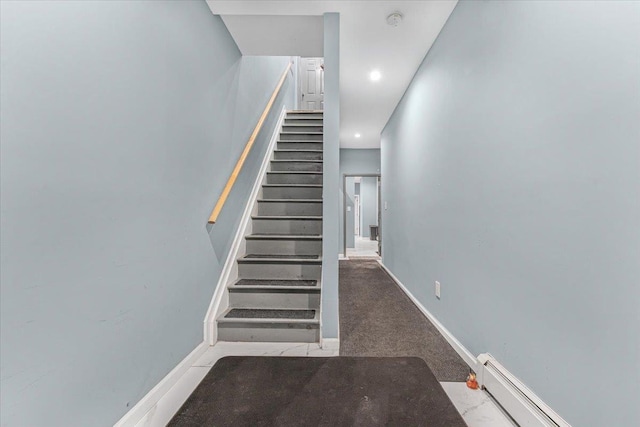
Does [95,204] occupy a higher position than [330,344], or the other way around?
[95,204]

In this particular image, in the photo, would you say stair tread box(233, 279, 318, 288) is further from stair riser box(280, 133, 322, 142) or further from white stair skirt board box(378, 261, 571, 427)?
stair riser box(280, 133, 322, 142)

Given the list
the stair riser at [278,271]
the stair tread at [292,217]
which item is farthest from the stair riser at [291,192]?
the stair riser at [278,271]

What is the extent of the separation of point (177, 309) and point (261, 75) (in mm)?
3115

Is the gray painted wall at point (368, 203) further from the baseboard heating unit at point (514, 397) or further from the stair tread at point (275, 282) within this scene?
the baseboard heating unit at point (514, 397)

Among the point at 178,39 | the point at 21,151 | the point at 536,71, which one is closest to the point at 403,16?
the point at 536,71

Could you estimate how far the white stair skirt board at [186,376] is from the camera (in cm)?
125

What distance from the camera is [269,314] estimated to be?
2127 millimetres

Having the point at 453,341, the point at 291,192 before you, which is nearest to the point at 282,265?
the point at 291,192

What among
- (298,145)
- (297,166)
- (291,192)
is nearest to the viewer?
(291,192)

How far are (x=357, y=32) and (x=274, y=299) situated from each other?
244 cm

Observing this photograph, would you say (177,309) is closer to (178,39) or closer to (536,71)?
(178,39)

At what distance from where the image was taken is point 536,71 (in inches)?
47.6

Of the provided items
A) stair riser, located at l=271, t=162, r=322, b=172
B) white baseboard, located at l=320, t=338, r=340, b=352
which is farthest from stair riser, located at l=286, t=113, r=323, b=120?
white baseboard, located at l=320, t=338, r=340, b=352

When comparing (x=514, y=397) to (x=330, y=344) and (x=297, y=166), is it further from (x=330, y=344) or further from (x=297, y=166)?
(x=297, y=166)
